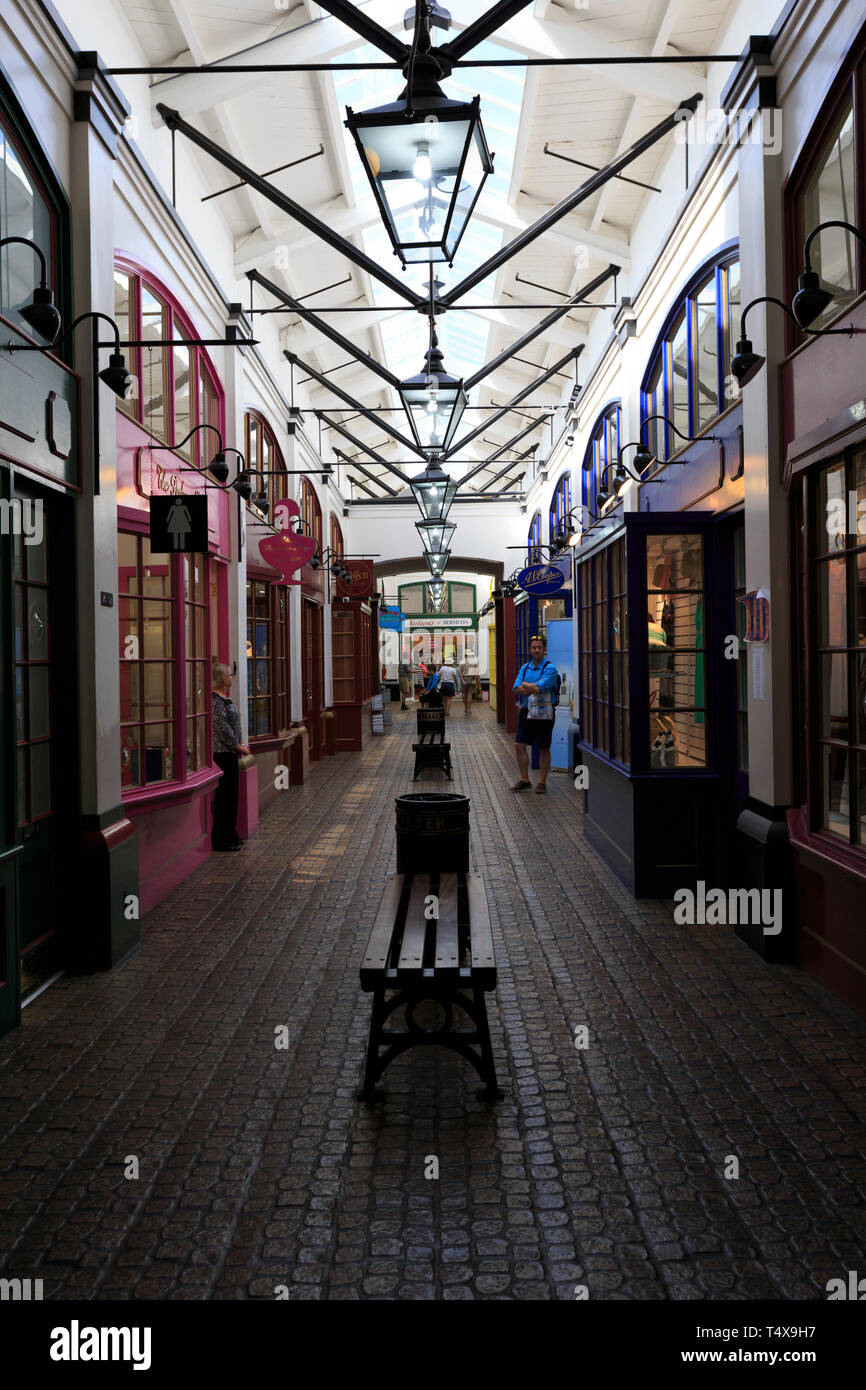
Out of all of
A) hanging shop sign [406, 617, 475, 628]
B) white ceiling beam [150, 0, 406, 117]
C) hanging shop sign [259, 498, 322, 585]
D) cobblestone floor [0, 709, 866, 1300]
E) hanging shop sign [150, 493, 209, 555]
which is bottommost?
cobblestone floor [0, 709, 866, 1300]

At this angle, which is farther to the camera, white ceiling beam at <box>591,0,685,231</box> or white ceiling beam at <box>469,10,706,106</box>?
white ceiling beam at <box>469,10,706,106</box>

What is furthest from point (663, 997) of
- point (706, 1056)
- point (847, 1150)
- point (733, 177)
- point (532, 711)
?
point (532, 711)

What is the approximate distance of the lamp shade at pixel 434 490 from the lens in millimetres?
9789

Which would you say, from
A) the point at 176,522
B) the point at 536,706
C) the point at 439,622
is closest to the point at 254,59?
the point at 176,522

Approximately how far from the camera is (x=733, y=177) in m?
6.12

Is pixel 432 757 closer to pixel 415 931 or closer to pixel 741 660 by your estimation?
pixel 741 660

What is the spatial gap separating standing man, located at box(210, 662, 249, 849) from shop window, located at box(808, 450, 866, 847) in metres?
5.02

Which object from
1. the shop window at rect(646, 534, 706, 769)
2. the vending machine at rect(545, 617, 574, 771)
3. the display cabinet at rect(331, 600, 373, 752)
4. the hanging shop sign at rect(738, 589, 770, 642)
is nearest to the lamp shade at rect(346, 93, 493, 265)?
the hanging shop sign at rect(738, 589, 770, 642)

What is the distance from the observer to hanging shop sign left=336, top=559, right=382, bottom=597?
17406mm

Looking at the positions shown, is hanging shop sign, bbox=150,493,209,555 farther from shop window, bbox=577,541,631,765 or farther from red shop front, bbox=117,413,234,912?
shop window, bbox=577,541,631,765

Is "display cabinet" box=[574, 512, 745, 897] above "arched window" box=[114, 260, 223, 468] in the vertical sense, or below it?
below

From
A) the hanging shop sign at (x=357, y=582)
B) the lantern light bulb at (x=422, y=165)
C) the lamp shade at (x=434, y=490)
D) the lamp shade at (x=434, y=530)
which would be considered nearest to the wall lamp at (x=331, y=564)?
the hanging shop sign at (x=357, y=582)

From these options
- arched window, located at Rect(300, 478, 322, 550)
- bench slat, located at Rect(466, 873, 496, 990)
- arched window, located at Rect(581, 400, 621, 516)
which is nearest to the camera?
bench slat, located at Rect(466, 873, 496, 990)
